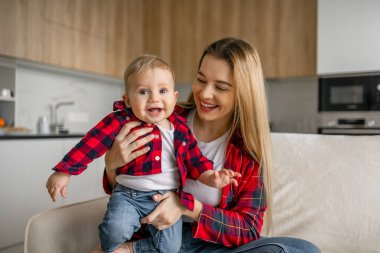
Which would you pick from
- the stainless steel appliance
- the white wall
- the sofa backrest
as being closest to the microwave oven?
the stainless steel appliance

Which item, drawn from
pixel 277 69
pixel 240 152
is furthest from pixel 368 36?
pixel 240 152

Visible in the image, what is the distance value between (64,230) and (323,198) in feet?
3.27

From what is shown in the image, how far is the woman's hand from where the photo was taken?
3.36ft

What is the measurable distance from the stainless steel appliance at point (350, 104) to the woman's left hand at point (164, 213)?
264cm

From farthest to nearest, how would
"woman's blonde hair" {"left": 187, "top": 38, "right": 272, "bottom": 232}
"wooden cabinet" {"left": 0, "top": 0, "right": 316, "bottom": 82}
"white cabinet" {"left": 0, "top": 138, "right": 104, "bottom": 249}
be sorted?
"wooden cabinet" {"left": 0, "top": 0, "right": 316, "bottom": 82} < "white cabinet" {"left": 0, "top": 138, "right": 104, "bottom": 249} < "woman's blonde hair" {"left": 187, "top": 38, "right": 272, "bottom": 232}

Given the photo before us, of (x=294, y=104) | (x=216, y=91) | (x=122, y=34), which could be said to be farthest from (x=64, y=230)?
(x=294, y=104)

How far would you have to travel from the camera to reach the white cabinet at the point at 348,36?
2924 millimetres

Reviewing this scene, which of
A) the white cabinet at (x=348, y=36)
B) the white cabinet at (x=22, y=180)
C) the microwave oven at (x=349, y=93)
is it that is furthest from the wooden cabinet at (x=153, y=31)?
the white cabinet at (x=22, y=180)

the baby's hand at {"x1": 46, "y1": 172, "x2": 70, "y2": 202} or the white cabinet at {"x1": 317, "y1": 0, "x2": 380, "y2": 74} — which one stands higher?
the white cabinet at {"x1": 317, "y1": 0, "x2": 380, "y2": 74}

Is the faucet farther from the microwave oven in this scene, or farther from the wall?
the microwave oven

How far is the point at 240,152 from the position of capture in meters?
1.21

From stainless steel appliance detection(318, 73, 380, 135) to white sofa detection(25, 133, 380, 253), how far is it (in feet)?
6.15

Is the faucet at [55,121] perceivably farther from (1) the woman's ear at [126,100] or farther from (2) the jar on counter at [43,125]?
(1) the woman's ear at [126,100]

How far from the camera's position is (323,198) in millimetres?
1398
